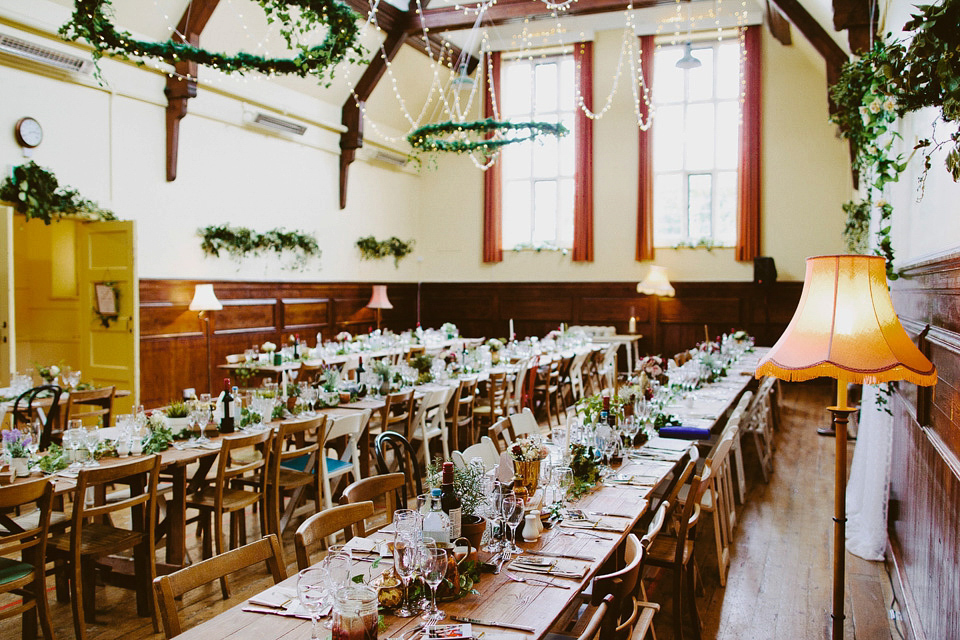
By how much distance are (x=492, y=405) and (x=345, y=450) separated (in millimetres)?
2139

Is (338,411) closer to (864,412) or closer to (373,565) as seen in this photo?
(373,565)

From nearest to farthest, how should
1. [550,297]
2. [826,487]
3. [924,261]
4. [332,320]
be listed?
→ [924,261], [826,487], [332,320], [550,297]

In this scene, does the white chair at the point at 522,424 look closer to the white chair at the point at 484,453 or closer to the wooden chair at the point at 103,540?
the white chair at the point at 484,453

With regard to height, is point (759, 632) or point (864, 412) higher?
point (864, 412)

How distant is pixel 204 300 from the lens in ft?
29.7

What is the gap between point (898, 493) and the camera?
12.6 ft

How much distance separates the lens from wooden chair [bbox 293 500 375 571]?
7.88 ft

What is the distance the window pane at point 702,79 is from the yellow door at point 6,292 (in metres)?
10.7

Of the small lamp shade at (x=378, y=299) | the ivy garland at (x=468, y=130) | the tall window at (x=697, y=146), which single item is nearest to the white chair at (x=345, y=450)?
the ivy garland at (x=468, y=130)

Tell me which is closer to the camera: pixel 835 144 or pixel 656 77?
pixel 835 144

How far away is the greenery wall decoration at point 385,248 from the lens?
1306 cm

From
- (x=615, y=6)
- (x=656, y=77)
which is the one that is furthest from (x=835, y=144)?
(x=615, y=6)

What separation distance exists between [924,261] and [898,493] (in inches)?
63.0

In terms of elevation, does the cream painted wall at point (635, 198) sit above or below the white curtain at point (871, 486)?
above
